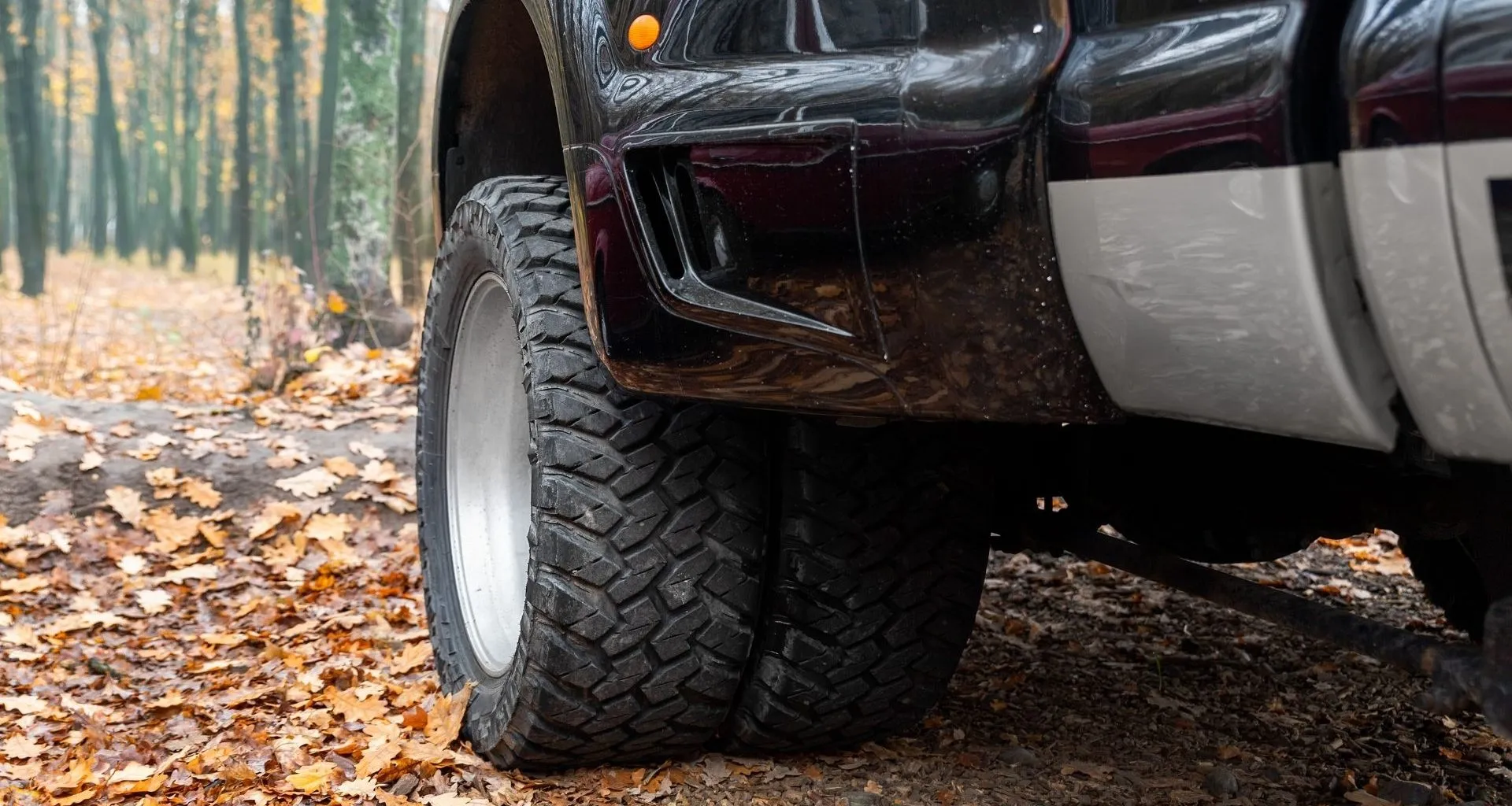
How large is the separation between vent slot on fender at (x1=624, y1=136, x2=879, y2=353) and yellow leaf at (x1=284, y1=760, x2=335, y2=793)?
1294mm

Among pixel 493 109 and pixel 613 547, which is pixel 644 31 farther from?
pixel 493 109

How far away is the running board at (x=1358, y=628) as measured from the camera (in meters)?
1.30

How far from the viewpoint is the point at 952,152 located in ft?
4.44

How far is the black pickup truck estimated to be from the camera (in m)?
1.10

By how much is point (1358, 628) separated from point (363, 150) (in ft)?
27.7

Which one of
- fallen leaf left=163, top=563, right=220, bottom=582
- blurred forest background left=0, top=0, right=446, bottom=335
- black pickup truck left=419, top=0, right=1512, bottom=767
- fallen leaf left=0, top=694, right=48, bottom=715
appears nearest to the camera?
black pickup truck left=419, top=0, right=1512, bottom=767

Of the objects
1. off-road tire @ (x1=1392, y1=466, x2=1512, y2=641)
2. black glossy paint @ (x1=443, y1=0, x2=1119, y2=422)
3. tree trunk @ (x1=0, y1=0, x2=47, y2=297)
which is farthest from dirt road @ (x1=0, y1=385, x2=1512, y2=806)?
tree trunk @ (x1=0, y1=0, x2=47, y2=297)

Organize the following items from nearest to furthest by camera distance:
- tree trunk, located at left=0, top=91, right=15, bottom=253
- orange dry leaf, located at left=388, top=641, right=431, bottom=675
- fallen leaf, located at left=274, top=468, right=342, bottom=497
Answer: orange dry leaf, located at left=388, top=641, right=431, bottom=675, fallen leaf, located at left=274, top=468, right=342, bottom=497, tree trunk, located at left=0, top=91, right=15, bottom=253

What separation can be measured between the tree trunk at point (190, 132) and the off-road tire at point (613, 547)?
3033 cm

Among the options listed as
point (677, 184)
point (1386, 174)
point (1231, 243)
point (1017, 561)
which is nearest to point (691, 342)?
point (677, 184)

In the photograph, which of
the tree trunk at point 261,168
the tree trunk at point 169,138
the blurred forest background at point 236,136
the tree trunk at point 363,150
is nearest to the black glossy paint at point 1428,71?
the blurred forest background at point 236,136

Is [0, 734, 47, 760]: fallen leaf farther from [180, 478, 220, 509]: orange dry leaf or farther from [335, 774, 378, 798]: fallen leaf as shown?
[180, 478, 220, 509]: orange dry leaf

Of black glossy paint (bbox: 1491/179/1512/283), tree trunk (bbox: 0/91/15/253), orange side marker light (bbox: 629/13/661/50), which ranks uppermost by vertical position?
orange side marker light (bbox: 629/13/661/50)

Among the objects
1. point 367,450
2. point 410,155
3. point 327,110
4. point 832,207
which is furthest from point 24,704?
point 327,110
